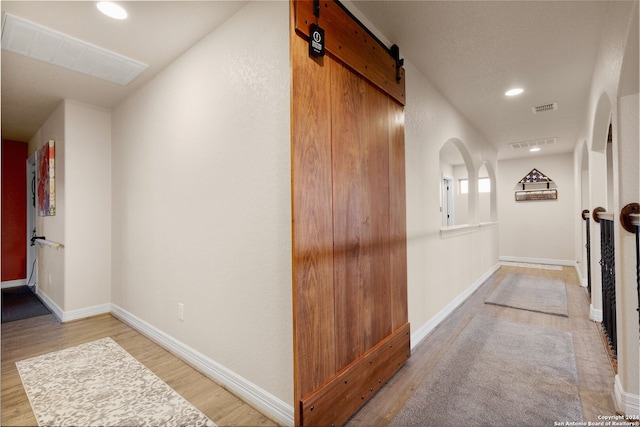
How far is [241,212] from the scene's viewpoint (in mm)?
1876

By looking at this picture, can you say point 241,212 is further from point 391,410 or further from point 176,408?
point 391,410

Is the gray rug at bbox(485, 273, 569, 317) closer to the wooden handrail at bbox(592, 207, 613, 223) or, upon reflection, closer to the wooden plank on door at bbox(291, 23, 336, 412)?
the wooden handrail at bbox(592, 207, 613, 223)

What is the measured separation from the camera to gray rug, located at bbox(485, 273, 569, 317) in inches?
141

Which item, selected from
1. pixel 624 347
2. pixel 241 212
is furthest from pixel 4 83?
pixel 624 347

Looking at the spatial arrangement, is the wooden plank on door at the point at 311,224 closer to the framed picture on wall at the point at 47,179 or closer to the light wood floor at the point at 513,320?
the light wood floor at the point at 513,320

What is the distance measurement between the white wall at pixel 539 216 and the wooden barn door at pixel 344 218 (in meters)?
6.20

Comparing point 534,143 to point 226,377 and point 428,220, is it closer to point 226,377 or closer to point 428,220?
point 428,220

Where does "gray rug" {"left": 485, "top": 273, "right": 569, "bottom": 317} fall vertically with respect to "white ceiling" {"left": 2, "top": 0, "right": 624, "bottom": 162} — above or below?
below

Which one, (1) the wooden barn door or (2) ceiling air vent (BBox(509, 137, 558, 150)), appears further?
(2) ceiling air vent (BBox(509, 137, 558, 150))

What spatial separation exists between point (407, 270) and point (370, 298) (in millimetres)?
635

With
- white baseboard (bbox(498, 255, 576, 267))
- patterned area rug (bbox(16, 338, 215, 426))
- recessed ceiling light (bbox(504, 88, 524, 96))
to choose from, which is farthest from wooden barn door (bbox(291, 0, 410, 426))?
white baseboard (bbox(498, 255, 576, 267))

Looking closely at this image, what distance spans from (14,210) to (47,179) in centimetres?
198

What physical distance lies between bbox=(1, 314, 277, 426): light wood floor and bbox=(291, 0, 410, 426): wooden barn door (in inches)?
21.5

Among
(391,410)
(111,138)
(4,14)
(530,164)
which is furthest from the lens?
(530,164)
